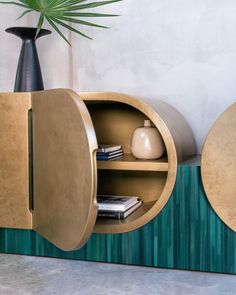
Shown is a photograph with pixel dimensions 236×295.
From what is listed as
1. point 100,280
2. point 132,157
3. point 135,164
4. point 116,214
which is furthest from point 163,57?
point 100,280

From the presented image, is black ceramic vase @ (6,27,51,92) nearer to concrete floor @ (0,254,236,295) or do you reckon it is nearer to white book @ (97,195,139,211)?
white book @ (97,195,139,211)

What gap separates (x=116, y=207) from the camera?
1.43 m

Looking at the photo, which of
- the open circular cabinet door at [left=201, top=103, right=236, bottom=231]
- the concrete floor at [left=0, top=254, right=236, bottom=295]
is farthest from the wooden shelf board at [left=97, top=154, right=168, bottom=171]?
the concrete floor at [left=0, top=254, right=236, bottom=295]

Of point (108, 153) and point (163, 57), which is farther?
point (163, 57)

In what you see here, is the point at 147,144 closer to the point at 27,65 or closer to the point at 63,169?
the point at 63,169

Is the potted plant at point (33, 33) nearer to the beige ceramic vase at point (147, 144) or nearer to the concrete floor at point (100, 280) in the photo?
the beige ceramic vase at point (147, 144)

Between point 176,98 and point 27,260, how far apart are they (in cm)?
85

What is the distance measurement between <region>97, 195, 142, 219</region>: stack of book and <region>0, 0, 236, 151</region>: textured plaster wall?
410mm

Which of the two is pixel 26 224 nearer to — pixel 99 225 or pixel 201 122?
pixel 99 225

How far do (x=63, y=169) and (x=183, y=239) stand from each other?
1.44 feet

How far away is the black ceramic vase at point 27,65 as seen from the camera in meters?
1.53

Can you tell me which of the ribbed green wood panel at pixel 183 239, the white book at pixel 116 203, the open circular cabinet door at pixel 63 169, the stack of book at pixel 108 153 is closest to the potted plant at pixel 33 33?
the open circular cabinet door at pixel 63 169

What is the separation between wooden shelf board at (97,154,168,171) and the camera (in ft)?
4.34

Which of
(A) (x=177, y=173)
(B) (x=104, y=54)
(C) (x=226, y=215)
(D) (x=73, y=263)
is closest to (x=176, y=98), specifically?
(B) (x=104, y=54)
